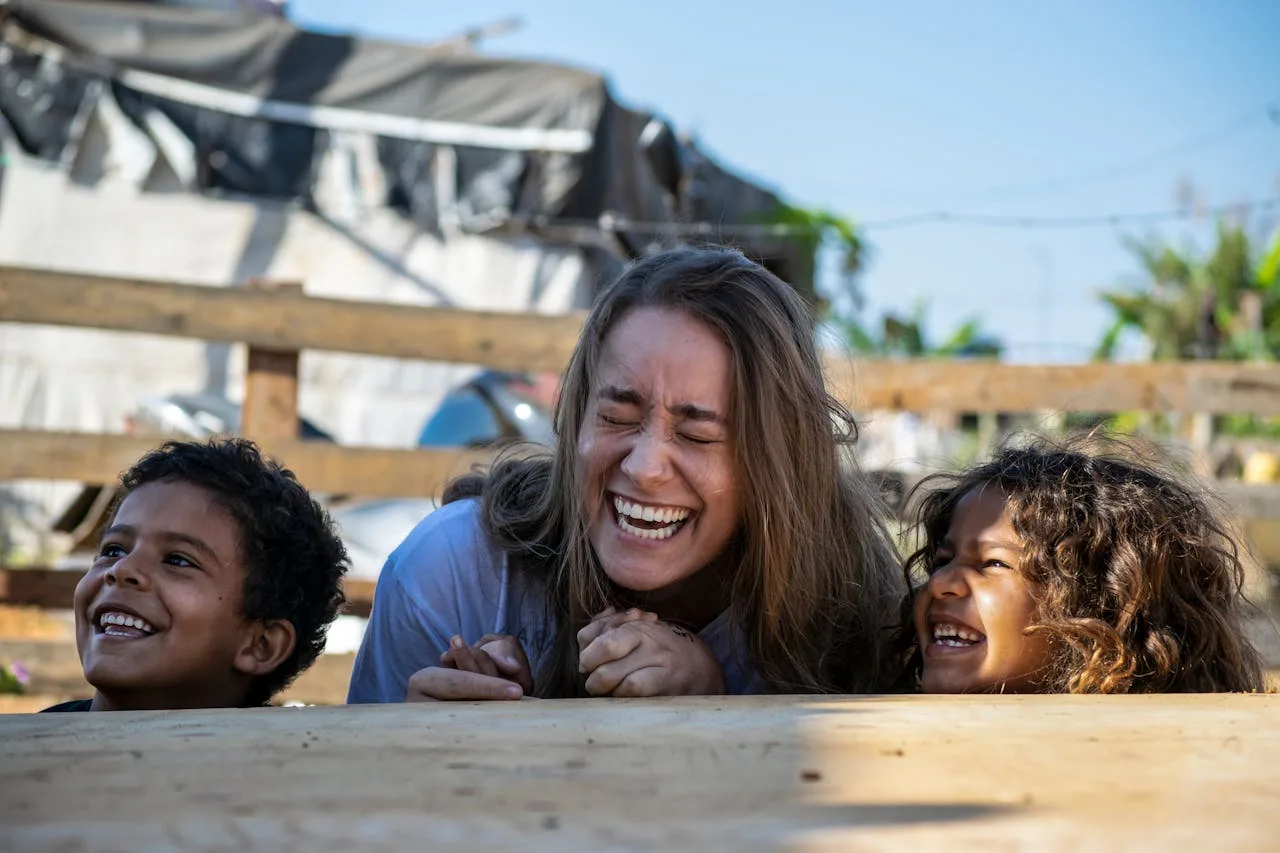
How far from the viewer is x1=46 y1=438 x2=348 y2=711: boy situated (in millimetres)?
2094

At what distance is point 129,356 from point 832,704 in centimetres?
776

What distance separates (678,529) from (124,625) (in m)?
0.92

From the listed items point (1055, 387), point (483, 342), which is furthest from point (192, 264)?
point (1055, 387)

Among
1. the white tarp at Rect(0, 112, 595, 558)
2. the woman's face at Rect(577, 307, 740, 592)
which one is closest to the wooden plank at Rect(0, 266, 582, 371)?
the woman's face at Rect(577, 307, 740, 592)

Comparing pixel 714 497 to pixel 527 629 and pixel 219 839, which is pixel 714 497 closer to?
pixel 527 629

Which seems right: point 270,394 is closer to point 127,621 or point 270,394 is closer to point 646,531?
point 127,621

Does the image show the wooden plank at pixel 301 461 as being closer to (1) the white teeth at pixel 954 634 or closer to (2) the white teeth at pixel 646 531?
(2) the white teeth at pixel 646 531

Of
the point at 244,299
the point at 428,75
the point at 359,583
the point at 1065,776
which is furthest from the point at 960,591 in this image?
the point at 428,75

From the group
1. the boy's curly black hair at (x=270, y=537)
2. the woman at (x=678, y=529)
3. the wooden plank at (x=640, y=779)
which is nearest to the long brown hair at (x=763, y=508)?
the woman at (x=678, y=529)

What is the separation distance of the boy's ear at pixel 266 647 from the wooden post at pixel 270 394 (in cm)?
188

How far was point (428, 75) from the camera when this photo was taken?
828 centimetres

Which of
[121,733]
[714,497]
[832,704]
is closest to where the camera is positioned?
[121,733]

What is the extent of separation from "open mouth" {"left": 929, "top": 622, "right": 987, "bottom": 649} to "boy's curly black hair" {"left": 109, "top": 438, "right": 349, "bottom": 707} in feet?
3.68

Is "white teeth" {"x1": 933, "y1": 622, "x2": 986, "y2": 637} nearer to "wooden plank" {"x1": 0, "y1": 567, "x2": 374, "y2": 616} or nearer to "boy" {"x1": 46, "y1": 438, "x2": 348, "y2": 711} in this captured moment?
"boy" {"x1": 46, "y1": 438, "x2": 348, "y2": 711}
